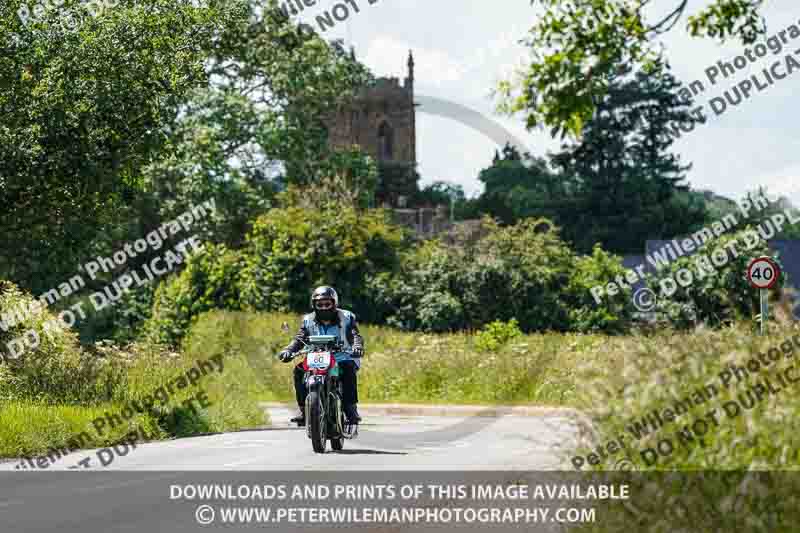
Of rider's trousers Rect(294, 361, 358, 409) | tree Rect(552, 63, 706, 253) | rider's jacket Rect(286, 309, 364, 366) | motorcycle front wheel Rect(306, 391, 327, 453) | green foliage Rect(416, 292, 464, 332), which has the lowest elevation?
motorcycle front wheel Rect(306, 391, 327, 453)

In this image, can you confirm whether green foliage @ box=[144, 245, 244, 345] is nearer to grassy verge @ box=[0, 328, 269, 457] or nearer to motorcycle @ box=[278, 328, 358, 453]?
grassy verge @ box=[0, 328, 269, 457]

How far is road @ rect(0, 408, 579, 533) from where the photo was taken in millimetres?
10711

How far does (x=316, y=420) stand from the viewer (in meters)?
15.3

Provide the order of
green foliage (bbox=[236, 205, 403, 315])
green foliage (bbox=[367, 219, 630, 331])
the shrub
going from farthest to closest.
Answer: green foliage (bbox=[367, 219, 630, 331]) → green foliage (bbox=[236, 205, 403, 315]) → the shrub

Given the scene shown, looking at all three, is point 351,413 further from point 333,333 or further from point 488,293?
point 488,293

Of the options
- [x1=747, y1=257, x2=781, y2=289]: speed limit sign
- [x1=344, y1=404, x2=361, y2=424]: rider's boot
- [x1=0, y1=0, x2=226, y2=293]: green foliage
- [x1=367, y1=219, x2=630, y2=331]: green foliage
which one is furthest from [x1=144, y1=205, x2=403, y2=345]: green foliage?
[x1=344, y1=404, x2=361, y2=424]: rider's boot

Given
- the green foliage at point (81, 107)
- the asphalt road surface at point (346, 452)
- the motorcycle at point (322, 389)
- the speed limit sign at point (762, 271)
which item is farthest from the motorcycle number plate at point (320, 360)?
the speed limit sign at point (762, 271)

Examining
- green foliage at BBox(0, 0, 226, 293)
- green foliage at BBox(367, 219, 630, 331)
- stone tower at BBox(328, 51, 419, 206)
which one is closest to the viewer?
green foliage at BBox(0, 0, 226, 293)

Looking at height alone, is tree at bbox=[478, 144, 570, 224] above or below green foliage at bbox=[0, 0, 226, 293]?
above

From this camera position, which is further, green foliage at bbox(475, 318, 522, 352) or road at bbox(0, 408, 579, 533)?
green foliage at bbox(475, 318, 522, 352)

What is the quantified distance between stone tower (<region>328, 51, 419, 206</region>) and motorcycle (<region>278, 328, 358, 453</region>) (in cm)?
8627

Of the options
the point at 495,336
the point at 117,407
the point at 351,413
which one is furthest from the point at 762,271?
the point at 495,336

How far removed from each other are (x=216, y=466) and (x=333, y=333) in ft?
6.52

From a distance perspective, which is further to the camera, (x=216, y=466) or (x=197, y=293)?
(x=197, y=293)
